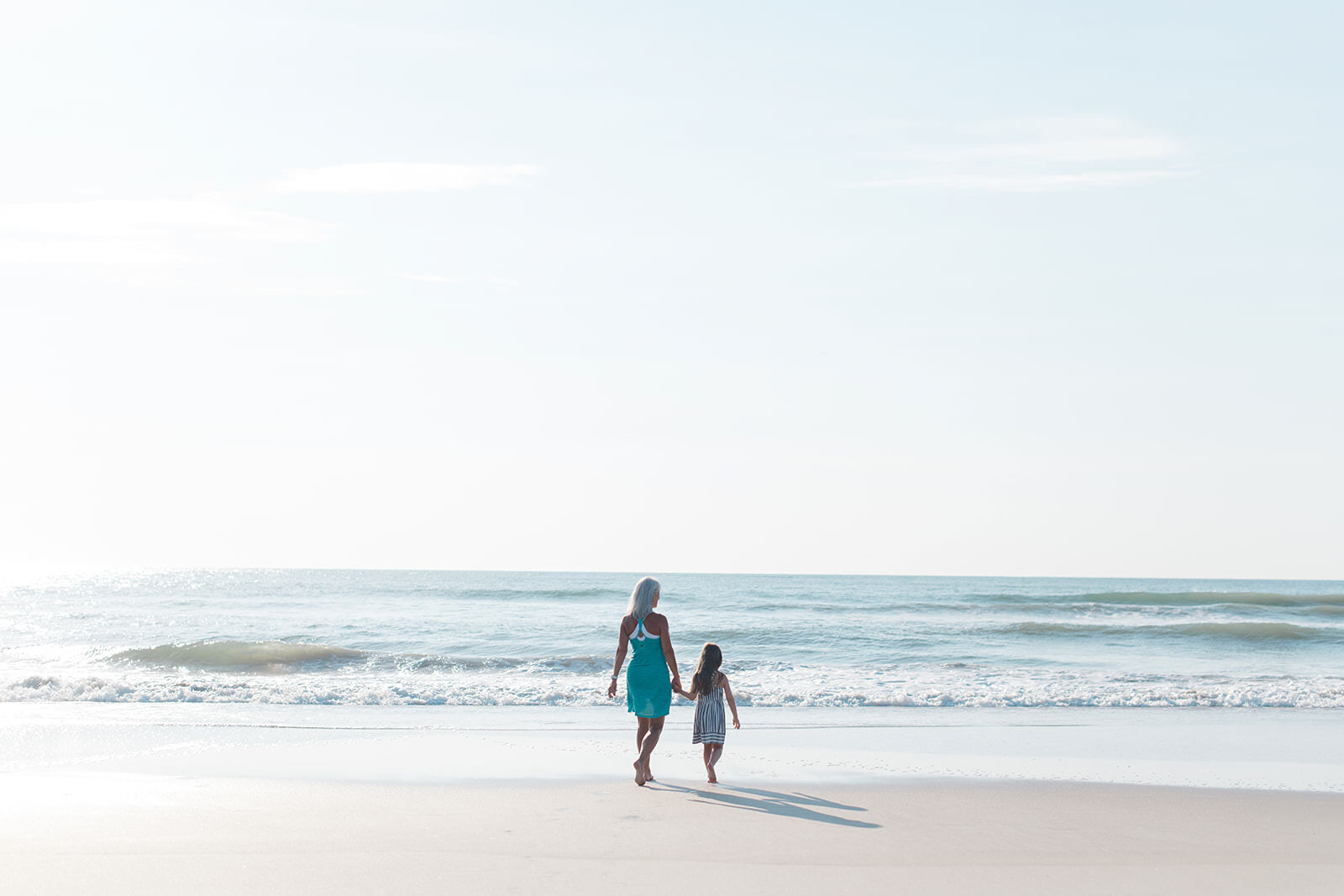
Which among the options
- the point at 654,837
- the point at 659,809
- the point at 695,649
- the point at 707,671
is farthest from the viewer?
the point at 695,649

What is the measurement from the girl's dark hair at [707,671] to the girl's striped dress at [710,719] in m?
0.05

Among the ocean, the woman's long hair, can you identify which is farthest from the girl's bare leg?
the ocean

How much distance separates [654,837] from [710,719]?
6.03 feet

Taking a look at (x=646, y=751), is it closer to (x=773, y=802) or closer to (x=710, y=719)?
(x=710, y=719)

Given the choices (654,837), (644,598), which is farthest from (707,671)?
(654,837)

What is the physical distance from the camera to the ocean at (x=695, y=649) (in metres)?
14.3

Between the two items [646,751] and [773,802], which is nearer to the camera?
[773,802]

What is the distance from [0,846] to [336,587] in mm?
44762

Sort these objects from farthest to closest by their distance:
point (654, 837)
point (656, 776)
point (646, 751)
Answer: point (656, 776)
point (646, 751)
point (654, 837)

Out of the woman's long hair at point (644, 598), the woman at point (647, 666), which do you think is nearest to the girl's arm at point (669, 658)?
the woman at point (647, 666)

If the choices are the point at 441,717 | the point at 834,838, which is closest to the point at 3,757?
the point at 441,717

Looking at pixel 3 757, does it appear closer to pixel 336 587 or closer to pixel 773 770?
pixel 773 770

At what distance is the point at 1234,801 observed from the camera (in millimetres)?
7441

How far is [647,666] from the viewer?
7.48 meters
